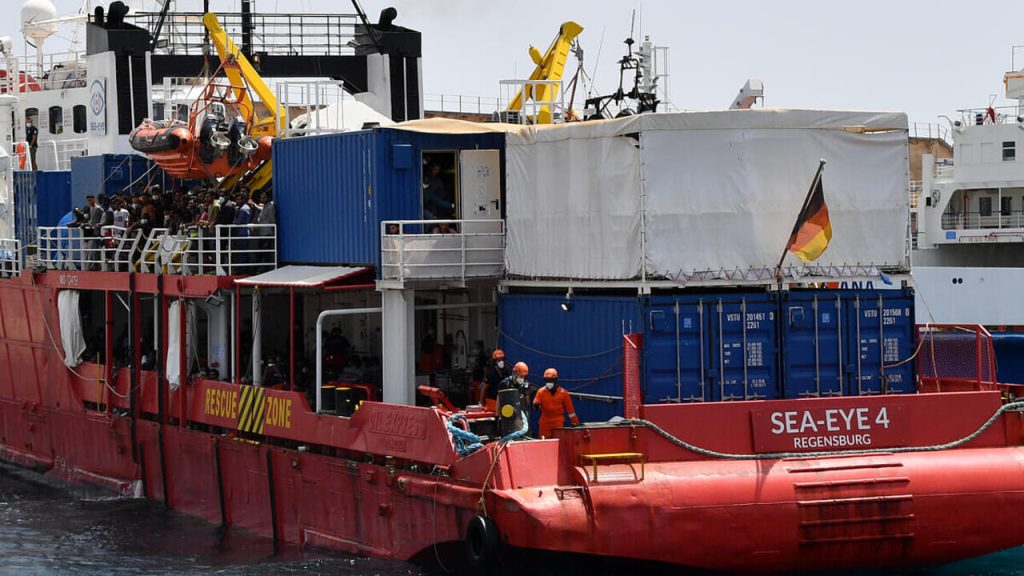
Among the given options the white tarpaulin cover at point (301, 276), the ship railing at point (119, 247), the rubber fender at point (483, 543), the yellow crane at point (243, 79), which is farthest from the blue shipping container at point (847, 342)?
the ship railing at point (119, 247)

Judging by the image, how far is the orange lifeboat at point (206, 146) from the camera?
25.5 meters

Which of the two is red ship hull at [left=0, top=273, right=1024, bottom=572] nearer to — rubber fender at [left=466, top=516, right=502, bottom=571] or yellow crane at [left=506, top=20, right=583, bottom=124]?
rubber fender at [left=466, top=516, right=502, bottom=571]

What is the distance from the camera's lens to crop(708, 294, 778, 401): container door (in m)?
18.8

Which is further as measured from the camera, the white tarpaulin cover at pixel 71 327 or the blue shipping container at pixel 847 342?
the white tarpaulin cover at pixel 71 327

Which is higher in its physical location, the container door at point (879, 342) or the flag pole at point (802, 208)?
the flag pole at point (802, 208)

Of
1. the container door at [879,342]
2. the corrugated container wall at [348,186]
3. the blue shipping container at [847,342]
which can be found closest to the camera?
the blue shipping container at [847,342]

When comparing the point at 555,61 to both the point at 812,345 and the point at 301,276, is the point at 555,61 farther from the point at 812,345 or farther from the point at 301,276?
the point at 812,345

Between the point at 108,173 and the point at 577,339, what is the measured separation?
1293 centimetres

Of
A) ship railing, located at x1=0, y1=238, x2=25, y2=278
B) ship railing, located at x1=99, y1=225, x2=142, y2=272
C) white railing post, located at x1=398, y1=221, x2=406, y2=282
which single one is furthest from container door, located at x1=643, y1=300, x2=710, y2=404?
ship railing, located at x1=0, y1=238, x2=25, y2=278

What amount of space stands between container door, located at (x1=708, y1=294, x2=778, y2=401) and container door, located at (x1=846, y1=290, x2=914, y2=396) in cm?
109

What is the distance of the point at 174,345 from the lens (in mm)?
25062

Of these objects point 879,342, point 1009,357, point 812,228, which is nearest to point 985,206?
point 1009,357

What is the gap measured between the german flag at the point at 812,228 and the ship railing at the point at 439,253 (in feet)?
13.4

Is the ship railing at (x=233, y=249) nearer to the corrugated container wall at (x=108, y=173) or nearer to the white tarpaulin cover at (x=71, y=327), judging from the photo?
the white tarpaulin cover at (x=71, y=327)
